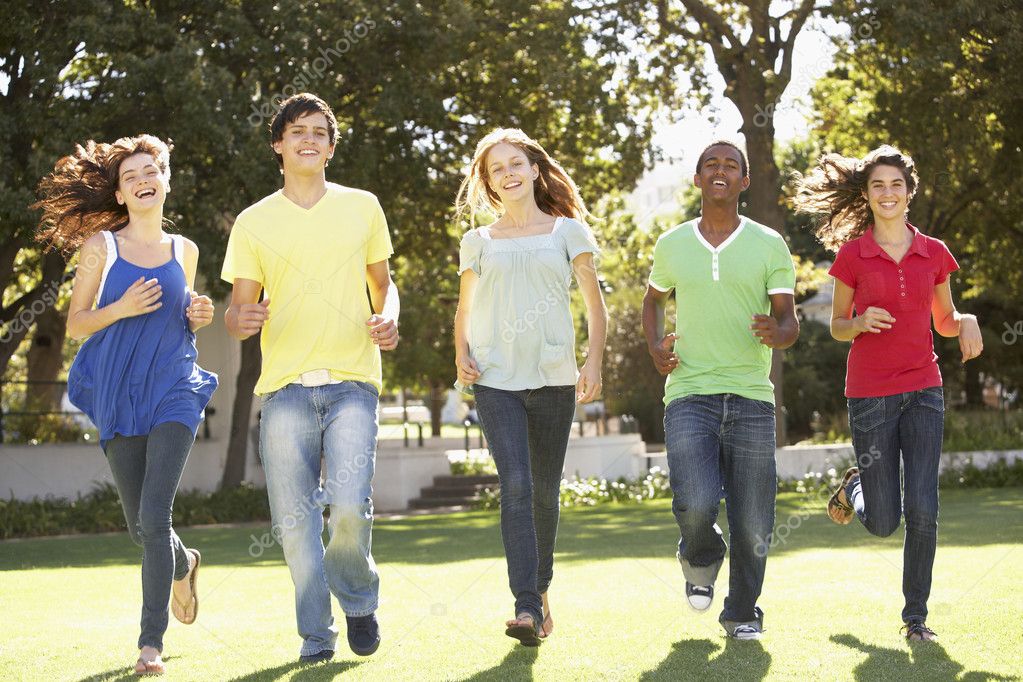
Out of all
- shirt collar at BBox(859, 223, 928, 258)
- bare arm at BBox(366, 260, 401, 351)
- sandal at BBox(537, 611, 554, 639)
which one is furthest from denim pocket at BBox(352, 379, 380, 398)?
shirt collar at BBox(859, 223, 928, 258)

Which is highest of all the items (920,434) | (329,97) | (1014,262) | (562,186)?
(329,97)

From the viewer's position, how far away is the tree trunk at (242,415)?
2280 cm

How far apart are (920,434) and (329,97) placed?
15.7 m

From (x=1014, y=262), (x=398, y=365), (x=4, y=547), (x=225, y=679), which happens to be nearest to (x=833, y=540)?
(x=225, y=679)

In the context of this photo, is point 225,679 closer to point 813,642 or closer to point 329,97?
point 813,642

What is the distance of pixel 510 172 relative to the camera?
6047mm

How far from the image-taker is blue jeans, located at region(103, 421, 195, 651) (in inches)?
212

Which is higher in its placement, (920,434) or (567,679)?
(920,434)

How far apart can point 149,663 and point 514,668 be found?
1472mm

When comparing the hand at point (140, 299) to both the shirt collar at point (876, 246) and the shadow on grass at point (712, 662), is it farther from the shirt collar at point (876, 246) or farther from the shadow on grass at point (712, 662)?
the shirt collar at point (876, 246)

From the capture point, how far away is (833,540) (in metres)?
11.8

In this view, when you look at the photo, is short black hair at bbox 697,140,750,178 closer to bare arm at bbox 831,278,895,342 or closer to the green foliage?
bare arm at bbox 831,278,895,342

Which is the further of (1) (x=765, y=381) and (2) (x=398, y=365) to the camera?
(2) (x=398, y=365)

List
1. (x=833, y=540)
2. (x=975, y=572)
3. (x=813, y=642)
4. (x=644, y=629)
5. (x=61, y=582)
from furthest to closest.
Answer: (x=833, y=540) → (x=61, y=582) → (x=975, y=572) → (x=644, y=629) → (x=813, y=642)
